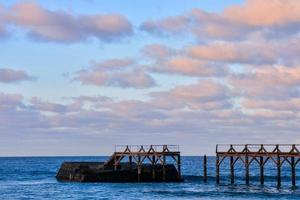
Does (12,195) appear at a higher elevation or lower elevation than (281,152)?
lower

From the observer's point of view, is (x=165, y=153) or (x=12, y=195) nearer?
(x=12, y=195)

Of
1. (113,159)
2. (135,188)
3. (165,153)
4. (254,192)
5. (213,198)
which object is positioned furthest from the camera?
(113,159)

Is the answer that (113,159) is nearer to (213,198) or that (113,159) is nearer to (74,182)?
(74,182)

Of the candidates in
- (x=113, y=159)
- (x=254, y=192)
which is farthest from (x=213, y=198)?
(x=113, y=159)

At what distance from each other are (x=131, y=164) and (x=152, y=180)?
6354 mm

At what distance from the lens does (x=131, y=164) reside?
259ft

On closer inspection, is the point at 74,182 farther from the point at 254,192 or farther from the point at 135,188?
the point at 254,192

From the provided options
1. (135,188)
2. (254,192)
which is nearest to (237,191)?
(254,192)

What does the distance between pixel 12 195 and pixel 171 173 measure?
19132 millimetres

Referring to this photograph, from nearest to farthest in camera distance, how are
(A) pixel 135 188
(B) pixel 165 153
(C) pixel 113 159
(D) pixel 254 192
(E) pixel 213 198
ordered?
(E) pixel 213 198 → (D) pixel 254 192 → (A) pixel 135 188 → (B) pixel 165 153 → (C) pixel 113 159

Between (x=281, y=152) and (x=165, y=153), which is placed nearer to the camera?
(x=281, y=152)

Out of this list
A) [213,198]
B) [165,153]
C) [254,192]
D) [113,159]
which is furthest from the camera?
[113,159]

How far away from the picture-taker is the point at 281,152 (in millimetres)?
63625

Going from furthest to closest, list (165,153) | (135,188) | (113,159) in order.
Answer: (113,159) → (165,153) → (135,188)
